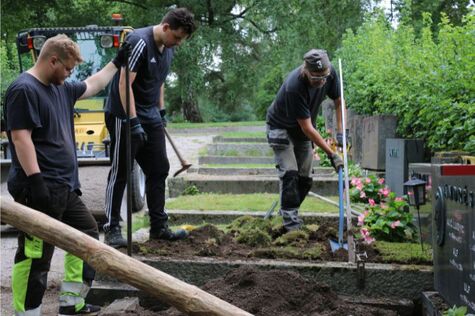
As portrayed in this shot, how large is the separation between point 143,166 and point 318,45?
22.4m

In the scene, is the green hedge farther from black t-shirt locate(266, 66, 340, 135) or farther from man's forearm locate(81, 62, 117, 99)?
man's forearm locate(81, 62, 117, 99)

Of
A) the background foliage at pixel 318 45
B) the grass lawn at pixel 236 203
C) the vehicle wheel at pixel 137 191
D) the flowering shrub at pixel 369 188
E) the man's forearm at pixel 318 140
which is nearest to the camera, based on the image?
the man's forearm at pixel 318 140

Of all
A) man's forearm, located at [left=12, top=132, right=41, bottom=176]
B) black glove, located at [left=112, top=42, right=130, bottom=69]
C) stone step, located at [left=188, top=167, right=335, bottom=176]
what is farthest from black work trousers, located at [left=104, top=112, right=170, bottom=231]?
stone step, located at [left=188, top=167, right=335, bottom=176]

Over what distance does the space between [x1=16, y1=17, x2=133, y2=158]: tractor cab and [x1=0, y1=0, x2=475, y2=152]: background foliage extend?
157 inches

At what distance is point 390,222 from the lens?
6.79 metres

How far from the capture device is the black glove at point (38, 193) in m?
4.48

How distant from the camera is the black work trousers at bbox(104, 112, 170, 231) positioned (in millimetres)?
6098

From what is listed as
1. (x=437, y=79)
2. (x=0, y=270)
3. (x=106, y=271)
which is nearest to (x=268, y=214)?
(x=437, y=79)

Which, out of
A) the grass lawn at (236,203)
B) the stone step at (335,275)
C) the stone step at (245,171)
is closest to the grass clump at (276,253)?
the stone step at (335,275)

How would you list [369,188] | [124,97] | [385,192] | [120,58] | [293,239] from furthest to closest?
[369,188] < [385,192] < [293,239] < [124,97] < [120,58]

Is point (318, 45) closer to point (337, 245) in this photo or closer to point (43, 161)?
point (337, 245)

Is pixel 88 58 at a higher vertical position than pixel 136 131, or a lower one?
higher

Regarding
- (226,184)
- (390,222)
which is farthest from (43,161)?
(226,184)

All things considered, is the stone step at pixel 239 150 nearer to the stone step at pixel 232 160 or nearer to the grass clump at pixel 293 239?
the stone step at pixel 232 160
